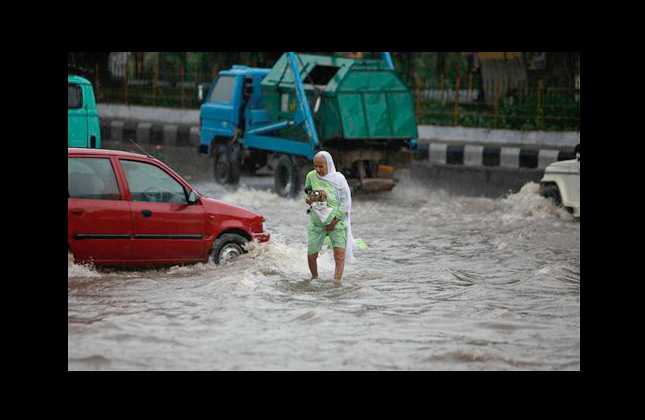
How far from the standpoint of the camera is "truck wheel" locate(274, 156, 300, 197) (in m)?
18.6

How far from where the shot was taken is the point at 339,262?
35.7 feet

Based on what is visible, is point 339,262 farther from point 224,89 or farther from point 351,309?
point 224,89

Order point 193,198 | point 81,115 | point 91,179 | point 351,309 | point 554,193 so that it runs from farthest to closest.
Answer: point 554,193 → point 81,115 → point 193,198 → point 91,179 → point 351,309

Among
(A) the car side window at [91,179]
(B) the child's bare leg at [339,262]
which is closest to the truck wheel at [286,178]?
(B) the child's bare leg at [339,262]

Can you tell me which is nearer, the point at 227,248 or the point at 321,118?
the point at 227,248

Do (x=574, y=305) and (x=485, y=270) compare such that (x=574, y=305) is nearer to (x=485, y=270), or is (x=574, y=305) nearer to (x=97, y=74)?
(x=485, y=270)

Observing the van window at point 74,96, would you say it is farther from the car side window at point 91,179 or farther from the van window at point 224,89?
the car side window at point 91,179

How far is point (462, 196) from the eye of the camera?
1961 centimetres

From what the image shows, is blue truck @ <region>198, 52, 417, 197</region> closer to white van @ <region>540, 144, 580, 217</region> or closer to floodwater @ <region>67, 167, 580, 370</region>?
white van @ <region>540, 144, 580, 217</region>

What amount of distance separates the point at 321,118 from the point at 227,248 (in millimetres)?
7061

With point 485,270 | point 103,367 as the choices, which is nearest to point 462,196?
point 485,270

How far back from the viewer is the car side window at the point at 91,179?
10359 mm

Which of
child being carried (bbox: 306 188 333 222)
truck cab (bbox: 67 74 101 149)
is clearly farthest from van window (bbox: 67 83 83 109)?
child being carried (bbox: 306 188 333 222)

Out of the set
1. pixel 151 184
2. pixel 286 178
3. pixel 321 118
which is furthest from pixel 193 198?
pixel 286 178
